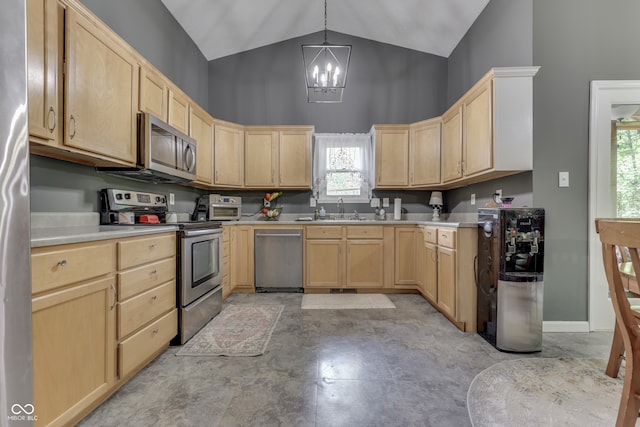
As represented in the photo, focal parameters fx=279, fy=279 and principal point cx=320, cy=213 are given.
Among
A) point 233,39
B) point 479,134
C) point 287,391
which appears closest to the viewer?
point 287,391

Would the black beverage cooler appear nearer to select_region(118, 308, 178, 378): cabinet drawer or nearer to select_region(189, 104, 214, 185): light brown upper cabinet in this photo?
select_region(118, 308, 178, 378): cabinet drawer

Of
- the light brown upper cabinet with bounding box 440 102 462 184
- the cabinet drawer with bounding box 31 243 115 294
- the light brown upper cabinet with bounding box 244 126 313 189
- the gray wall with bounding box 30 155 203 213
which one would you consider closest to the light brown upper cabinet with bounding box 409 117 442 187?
the light brown upper cabinet with bounding box 440 102 462 184

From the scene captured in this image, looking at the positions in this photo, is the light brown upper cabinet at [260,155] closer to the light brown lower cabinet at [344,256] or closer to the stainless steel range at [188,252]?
the light brown lower cabinet at [344,256]

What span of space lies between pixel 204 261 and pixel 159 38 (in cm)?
245

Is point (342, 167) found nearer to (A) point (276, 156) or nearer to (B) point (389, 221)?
(A) point (276, 156)

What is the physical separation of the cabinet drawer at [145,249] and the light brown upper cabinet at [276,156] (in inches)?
78.7

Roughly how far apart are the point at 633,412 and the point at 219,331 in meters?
2.46

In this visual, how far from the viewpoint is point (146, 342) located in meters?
1.76

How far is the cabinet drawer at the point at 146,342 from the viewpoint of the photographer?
1562 millimetres

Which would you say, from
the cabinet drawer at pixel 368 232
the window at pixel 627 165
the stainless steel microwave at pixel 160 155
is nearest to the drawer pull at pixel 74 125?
the stainless steel microwave at pixel 160 155

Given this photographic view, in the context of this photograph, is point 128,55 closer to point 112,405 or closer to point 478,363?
point 112,405

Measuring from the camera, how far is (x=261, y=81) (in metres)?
4.30

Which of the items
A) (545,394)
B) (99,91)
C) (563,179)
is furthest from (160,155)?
(563,179)

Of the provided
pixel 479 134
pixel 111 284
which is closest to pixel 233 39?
pixel 479 134
